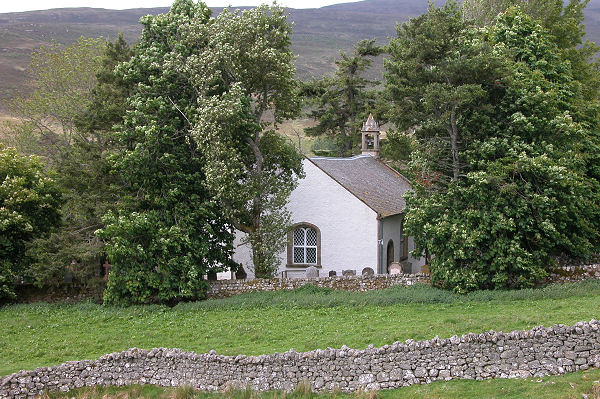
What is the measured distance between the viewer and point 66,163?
1253 inches

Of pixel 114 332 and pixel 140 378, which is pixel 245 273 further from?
pixel 140 378

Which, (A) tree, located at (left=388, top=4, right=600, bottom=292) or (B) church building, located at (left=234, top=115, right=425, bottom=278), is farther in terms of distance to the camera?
(B) church building, located at (left=234, top=115, right=425, bottom=278)

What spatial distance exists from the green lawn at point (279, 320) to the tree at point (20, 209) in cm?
219

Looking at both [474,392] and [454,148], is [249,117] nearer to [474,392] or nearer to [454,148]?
[454,148]

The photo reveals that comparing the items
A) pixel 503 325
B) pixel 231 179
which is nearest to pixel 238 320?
pixel 231 179

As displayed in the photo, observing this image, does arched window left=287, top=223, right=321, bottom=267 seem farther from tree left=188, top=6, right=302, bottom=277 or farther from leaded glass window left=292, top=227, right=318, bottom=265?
tree left=188, top=6, right=302, bottom=277

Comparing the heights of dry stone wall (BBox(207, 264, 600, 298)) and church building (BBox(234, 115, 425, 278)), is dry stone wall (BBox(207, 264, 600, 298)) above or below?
below

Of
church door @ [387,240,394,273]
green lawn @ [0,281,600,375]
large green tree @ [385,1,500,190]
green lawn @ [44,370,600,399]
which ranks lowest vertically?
green lawn @ [44,370,600,399]

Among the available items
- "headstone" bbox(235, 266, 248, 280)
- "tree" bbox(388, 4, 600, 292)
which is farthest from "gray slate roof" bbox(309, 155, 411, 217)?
"headstone" bbox(235, 266, 248, 280)

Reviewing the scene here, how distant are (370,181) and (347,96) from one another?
2134 cm

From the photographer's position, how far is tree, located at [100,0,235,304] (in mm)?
28000

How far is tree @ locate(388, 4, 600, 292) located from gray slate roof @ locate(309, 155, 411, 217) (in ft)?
16.8

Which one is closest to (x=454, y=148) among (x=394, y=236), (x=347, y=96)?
(x=394, y=236)

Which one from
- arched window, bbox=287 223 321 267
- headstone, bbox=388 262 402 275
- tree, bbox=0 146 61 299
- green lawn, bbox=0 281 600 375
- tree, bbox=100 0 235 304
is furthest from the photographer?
arched window, bbox=287 223 321 267
